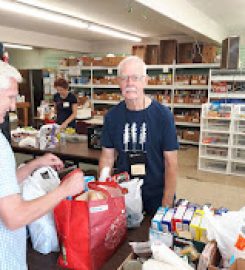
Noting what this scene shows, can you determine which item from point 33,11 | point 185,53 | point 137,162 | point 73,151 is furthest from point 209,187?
point 185,53

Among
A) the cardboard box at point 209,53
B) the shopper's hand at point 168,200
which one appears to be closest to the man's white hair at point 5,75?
the shopper's hand at point 168,200

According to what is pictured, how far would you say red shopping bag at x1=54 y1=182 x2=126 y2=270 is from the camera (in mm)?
1120

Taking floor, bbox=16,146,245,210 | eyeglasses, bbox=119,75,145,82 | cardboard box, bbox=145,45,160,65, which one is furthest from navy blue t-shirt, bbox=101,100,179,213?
cardboard box, bbox=145,45,160,65

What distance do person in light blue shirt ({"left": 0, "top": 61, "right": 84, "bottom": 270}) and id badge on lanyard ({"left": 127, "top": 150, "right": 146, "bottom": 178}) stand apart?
77 centimetres

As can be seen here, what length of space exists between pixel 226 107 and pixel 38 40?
5367mm

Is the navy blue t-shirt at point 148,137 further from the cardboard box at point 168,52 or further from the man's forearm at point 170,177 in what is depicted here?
the cardboard box at point 168,52

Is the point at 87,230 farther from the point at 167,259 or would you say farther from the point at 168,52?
the point at 168,52

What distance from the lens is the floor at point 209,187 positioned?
4047 mm

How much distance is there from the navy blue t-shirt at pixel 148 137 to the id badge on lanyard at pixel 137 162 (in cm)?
3

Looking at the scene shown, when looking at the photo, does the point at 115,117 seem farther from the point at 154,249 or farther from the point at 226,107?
the point at 226,107

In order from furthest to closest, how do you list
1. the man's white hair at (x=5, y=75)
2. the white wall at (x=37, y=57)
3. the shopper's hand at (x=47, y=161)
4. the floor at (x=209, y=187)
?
1. the white wall at (x=37, y=57)
2. the floor at (x=209, y=187)
3. the shopper's hand at (x=47, y=161)
4. the man's white hair at (x=5, y=75)


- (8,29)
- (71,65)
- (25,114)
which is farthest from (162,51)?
(25,114)

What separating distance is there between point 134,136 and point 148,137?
91 millimetres

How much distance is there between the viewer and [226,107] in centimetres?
505
